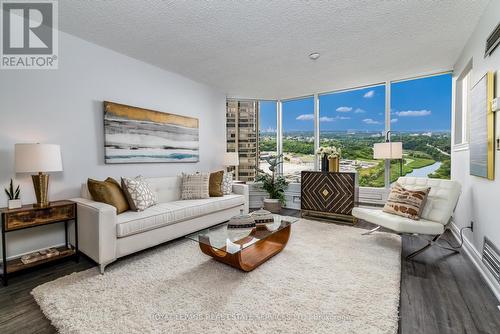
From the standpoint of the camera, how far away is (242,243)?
2.22 meters

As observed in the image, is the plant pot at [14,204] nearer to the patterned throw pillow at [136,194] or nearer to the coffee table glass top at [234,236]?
the patterned throw pillow at [136,194]

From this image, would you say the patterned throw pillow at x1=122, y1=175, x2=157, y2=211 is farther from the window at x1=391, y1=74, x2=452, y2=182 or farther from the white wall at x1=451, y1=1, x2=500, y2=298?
the window at x1=391, y1=74, x2=452, y2=182

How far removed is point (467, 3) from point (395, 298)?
2697mm

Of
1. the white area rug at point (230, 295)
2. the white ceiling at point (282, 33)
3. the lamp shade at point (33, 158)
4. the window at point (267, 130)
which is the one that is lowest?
the white area rug at point (230, 295)

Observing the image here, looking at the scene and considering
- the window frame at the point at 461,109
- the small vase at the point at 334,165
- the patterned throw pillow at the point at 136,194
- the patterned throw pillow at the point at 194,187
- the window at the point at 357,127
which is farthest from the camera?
the window at the point at 357,127

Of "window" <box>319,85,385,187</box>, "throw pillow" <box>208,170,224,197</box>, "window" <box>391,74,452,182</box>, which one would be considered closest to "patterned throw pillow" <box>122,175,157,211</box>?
"throw pillow" <box>208,170,224,197</box>

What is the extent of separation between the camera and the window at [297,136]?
5062 mm

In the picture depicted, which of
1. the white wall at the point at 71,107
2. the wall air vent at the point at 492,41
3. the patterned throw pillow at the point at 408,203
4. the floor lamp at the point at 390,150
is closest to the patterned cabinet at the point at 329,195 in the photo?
the floor lamp at the point at 390,150

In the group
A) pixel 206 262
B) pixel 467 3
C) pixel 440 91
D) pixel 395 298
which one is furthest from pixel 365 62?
pixel 206 262

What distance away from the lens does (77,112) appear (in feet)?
9.00

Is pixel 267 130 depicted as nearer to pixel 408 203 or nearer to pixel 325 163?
pixel 325 163

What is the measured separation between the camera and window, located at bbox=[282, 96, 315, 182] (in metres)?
5.06

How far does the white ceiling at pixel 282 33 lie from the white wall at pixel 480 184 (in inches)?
5.8

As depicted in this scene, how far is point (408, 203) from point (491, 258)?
0.89 metres
